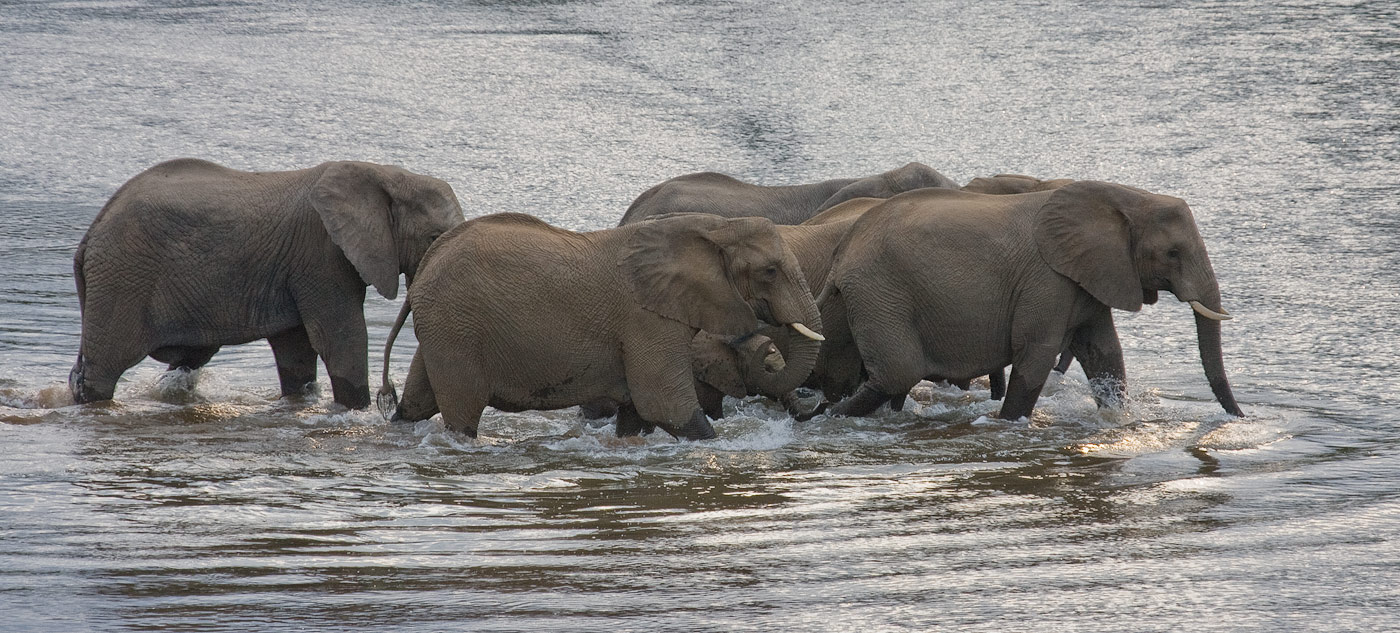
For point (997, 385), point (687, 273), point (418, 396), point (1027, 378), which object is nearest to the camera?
point (687, 273)

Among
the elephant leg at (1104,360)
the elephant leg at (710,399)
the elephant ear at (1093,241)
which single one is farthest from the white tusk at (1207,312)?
the elephant leg at (710,399)

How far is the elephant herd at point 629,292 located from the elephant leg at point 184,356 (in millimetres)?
16

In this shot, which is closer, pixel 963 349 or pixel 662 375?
pixel 662 375

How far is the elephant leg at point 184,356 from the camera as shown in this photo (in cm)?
917

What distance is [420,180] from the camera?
8992mm

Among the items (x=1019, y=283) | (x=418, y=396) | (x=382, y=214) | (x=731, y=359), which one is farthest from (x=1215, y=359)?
(x=382, y=214)

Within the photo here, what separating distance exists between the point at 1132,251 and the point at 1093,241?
238mm

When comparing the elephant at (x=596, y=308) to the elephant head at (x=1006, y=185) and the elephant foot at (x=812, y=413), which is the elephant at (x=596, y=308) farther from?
the elephant head at (x=1006, y=185)

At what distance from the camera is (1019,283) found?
28.3ft

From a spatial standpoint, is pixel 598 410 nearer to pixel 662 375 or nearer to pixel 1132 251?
pixel 662 375

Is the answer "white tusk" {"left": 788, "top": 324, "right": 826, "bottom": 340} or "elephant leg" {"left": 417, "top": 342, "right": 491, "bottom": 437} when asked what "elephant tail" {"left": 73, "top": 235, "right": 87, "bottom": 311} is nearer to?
"elephant leg" {"left": 417, "top": 342, "right": 491, "bottom": 437}

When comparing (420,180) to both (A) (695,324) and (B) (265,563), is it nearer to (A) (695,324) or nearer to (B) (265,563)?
(A) (695,324)

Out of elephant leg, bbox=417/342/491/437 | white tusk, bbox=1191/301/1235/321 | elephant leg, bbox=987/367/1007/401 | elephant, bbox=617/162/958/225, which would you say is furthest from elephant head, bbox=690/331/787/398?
elephant, bbox=617/162/958/225

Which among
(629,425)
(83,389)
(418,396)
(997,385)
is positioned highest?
(418,396)
